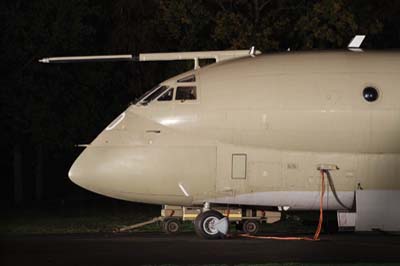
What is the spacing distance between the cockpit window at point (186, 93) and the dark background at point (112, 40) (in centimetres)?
1544

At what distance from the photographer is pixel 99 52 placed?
49406mm

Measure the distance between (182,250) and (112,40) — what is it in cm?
2560

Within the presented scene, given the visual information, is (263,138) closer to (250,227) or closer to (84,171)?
(250,227)

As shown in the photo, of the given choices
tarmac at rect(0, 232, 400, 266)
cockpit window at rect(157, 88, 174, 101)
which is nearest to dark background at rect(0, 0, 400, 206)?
cockpit window at rect(157, 88, 174, 101)

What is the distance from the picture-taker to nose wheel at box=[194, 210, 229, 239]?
24.5 meters

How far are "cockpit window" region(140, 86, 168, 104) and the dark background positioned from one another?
15229 millimetres

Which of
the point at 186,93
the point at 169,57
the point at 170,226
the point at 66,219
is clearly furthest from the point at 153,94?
the point at 66,219

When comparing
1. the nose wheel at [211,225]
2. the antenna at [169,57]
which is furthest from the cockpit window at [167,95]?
the nose wheel at [211,225]

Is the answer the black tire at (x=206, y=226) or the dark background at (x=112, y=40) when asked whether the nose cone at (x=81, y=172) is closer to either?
the black tire at (x=206, y=226)

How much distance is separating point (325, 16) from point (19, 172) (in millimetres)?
15566

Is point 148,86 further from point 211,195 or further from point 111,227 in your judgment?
point 211,195

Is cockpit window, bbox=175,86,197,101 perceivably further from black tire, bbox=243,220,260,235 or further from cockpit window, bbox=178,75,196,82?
black tire, bbox=243,220,260,235

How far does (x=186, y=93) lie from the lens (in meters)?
24.5

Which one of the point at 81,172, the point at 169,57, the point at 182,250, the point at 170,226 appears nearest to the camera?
the point at 182,250
